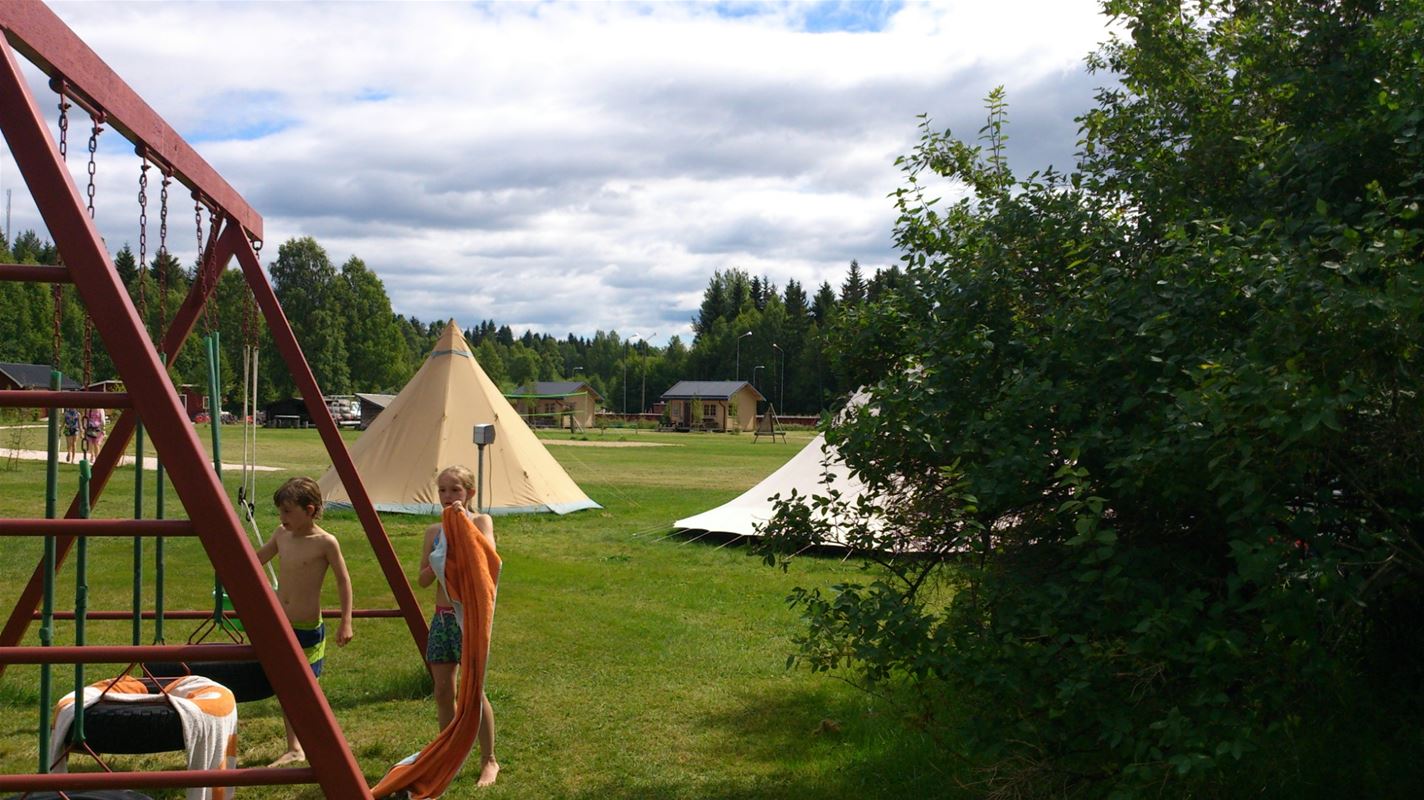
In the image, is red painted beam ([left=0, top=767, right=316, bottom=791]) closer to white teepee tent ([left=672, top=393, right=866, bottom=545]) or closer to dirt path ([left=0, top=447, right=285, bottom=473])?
white teepee tent ([left=672, top=393, right=866, bottom=545])

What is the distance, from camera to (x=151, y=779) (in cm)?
321

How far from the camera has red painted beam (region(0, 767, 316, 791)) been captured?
315 centimetres

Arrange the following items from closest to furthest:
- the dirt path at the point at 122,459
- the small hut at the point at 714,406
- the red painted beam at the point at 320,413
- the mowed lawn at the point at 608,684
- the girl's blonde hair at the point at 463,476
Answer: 1. the girl's blonde hair at the point at 463,476
2. the mowed lawn at the point at 608,684
3. the red painted beam at the point at 320,413
4. the dirt path at the point at 122,459
5. the small hut at the point at 714,406

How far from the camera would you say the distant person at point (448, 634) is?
5633mm

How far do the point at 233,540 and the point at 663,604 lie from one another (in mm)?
8001

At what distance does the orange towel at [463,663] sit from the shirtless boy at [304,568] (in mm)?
842

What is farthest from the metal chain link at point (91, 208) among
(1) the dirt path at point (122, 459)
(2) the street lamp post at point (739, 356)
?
(2) the street lamp post at point (739, 356)

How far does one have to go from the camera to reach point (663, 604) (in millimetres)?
11016

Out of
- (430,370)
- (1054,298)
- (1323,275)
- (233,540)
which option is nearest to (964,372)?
(1054,298)

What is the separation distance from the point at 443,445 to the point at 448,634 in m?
11.8

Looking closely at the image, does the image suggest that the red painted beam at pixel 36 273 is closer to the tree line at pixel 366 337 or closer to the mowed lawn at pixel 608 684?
the mowed lawn at pixel 608 684

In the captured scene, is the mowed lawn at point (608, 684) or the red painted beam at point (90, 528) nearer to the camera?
the red painted beam at point (90, 528)

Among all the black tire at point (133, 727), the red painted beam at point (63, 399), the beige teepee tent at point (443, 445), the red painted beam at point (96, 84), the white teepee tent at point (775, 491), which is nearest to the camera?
the red painted beam at point (63, 399)

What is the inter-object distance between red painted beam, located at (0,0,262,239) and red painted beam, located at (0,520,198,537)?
138cm
